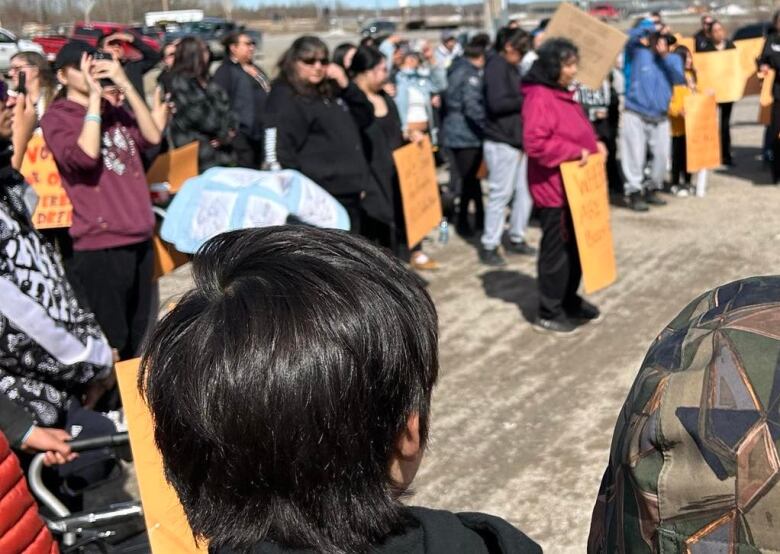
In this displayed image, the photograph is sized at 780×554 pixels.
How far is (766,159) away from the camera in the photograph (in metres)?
10.5

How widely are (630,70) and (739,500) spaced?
804 centimetres

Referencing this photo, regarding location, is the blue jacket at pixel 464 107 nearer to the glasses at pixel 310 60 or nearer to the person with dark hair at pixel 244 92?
the person with dark hair at pixel 244 92

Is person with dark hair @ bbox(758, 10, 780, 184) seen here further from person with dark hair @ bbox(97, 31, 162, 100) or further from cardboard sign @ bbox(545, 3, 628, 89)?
person with dark hair @ bbox(97, 31, 162, 100)

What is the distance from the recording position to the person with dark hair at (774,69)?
363 inches

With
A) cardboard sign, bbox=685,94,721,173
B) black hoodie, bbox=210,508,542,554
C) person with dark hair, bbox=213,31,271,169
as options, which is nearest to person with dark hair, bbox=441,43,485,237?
person with dark hair, bbox=213,31,271,169

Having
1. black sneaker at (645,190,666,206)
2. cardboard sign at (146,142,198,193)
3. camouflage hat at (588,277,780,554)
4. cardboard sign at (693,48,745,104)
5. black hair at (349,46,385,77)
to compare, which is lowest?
black sneaker at (645,190,666,206)

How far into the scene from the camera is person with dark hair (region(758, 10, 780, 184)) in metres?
9.22

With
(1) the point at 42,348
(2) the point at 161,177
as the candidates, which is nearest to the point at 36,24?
(2) the point at 161,177

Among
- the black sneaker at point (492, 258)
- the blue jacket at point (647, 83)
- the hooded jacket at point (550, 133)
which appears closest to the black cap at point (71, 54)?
the hooded jacket at point (550, 133)

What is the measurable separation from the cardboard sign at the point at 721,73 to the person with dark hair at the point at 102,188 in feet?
25.4

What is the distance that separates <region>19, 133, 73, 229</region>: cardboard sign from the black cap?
95cm

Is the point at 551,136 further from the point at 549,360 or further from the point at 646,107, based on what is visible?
the point at 646,107

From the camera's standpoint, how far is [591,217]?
5453 mm

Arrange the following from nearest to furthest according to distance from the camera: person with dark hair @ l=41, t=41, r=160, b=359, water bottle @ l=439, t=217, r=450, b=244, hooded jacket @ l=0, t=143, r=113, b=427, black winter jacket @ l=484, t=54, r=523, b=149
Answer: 1. hooded jacket @ l=0, t=143, r=113, b=427
2. person with dark hair @ l=41, t=41, r=160, b=359
3. black winter jacket @ l=484, t=54, r=523, b=149
4. water bottle @ l=439, t=217, r=450, b=244
